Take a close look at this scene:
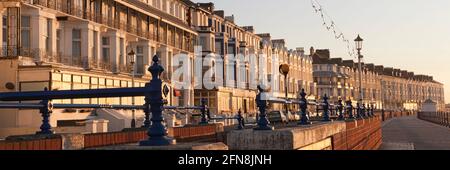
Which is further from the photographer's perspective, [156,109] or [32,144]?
[32,144]

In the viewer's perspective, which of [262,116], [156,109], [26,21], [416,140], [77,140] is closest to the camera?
[156,109]

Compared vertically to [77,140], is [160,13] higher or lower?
higher

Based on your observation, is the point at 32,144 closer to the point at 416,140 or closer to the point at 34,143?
the point at 34,143

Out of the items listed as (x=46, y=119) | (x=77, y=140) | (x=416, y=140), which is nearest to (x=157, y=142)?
(x=77, y=140)

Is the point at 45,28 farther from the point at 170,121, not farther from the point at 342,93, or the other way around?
the point at 342,93

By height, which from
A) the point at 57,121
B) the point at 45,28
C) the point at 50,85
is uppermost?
the point at 45,28

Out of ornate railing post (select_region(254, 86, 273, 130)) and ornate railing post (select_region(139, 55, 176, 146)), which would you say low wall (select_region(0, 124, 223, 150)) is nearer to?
ornate railing post (select_region(139, 55, 176, 146))

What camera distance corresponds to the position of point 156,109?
15.2ft

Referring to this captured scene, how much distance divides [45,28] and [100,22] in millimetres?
7074

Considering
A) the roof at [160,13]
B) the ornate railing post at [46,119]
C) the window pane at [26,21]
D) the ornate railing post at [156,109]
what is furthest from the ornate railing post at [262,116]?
the roof at [160,13]
